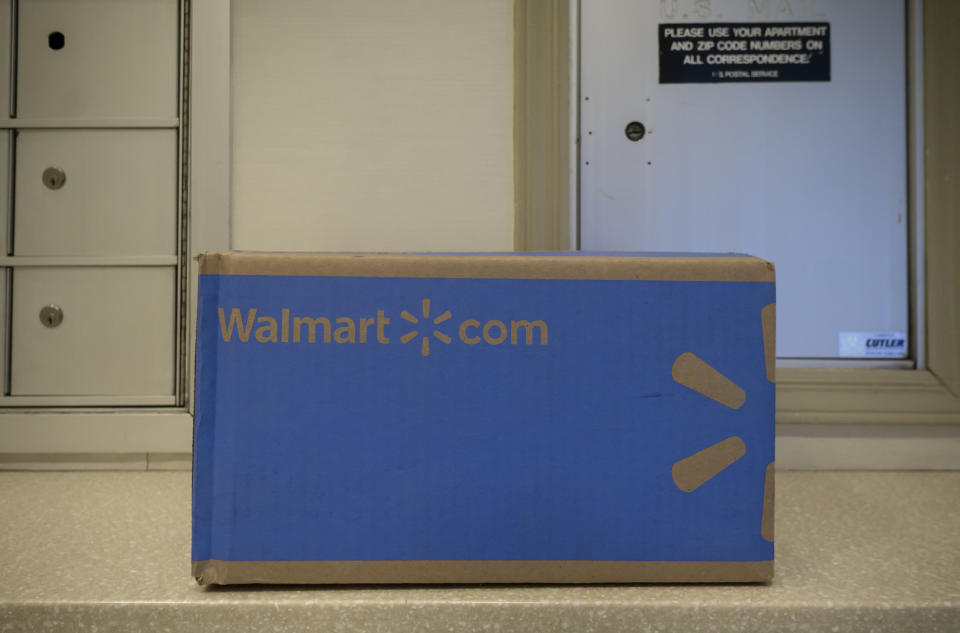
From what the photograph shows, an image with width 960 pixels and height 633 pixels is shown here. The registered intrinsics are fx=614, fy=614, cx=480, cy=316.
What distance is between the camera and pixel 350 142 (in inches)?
41.3

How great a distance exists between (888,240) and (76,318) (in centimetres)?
140

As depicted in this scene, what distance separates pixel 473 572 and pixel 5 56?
1153 mm

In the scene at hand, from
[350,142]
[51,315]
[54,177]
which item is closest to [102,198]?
[54,177]

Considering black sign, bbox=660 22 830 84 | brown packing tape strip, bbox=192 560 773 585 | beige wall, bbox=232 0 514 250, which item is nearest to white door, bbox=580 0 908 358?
black sign, bbox=660 22 830 84

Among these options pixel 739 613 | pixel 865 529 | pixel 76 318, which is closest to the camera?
pixel 739 613

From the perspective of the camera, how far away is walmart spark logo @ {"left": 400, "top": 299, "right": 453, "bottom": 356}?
557 mm

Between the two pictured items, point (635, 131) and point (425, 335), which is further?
point (635, 131)

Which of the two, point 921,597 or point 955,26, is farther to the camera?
point 955,26

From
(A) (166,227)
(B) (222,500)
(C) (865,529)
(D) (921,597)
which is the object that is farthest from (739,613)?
(A) (166,227)

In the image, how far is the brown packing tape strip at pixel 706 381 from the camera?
1.82 ft

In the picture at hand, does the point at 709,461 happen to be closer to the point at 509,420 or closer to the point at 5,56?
the point at 509,420

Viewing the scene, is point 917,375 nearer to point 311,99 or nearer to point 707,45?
point 707,45

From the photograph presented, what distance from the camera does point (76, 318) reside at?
1.05 meters

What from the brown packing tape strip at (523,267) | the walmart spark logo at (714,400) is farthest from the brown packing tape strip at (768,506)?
the brown packing tape strip at (523,267)
